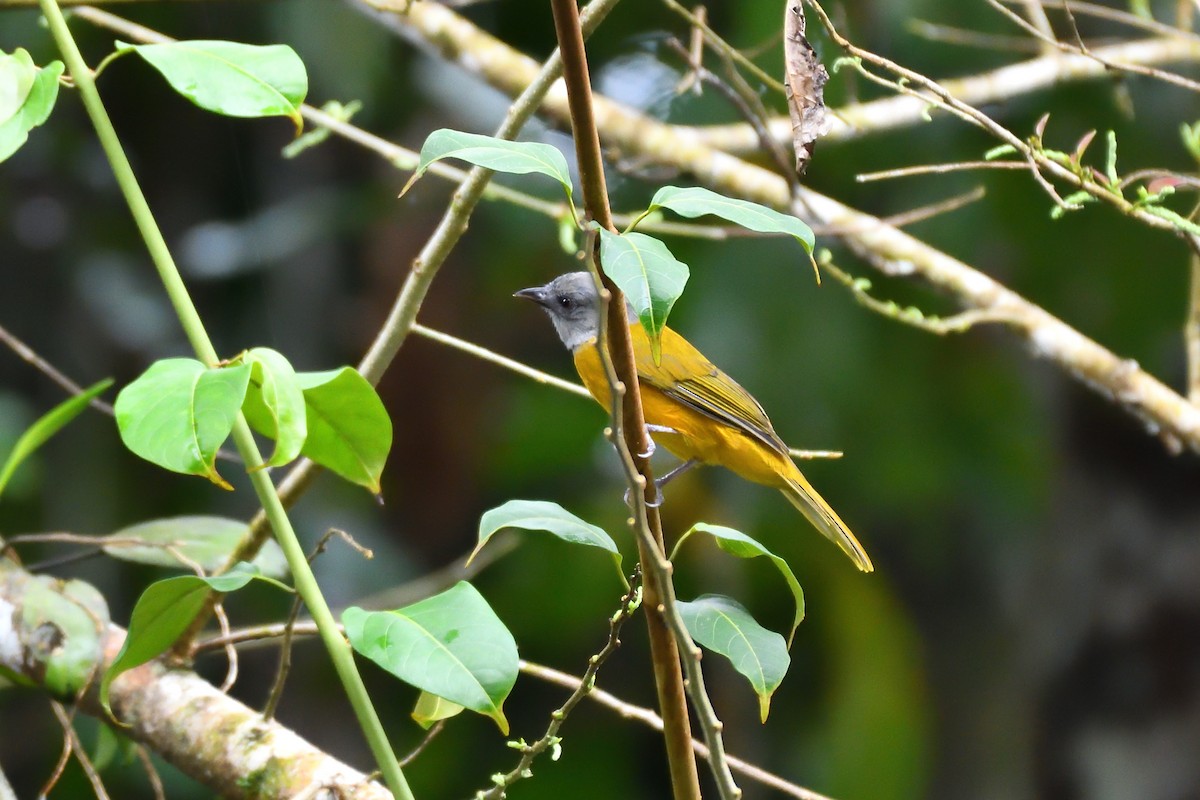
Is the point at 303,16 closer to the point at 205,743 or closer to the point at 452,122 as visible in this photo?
the point at 452,122

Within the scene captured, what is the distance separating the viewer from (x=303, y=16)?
15.2 ft

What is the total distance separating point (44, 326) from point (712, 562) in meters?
3.23

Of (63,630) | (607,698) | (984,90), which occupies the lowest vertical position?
(63,630)

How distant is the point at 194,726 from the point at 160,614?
2.08 ft

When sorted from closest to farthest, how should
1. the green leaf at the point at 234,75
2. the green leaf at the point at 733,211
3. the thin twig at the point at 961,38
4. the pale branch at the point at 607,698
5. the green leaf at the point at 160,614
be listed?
the green leaf at the point at 733,211 → the green leaf at the point at 234,75 → the green leaf at the point at 160,614 → the pale branch at the point at 607,698 → the thin twig at the point at 961,38

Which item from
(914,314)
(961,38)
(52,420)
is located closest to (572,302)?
(914,314)

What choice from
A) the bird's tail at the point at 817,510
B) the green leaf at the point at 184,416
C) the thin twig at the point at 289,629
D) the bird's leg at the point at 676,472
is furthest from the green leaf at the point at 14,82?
the bird's tail at the point at 817,510

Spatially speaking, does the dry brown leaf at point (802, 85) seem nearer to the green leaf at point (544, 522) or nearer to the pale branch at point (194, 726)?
the green leaf at point (544, 522)

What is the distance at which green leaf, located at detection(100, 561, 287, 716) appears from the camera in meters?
1.62

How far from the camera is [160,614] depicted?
5.43ft

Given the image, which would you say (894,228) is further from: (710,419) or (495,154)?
(495,154)

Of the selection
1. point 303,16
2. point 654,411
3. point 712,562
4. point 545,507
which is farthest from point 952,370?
point 545,507

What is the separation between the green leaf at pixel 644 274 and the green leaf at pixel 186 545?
56.9 inches

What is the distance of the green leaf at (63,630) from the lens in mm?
2199
